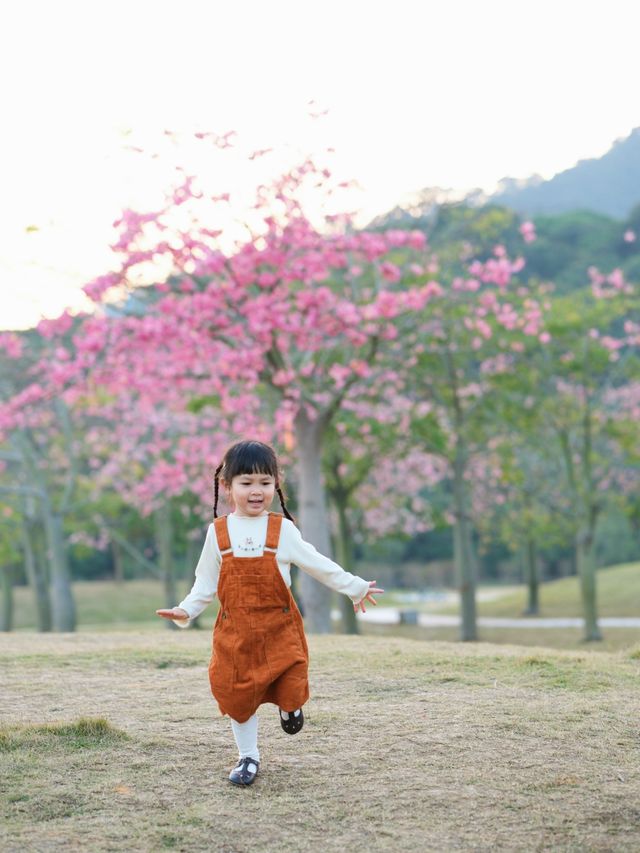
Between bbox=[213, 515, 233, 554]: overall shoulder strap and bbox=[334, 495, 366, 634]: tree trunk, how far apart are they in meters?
15.4

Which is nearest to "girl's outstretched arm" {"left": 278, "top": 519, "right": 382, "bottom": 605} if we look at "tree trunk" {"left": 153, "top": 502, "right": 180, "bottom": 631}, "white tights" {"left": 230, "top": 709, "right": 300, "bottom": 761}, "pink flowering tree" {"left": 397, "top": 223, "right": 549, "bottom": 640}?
"white tights" {"left": 230, "top": 709, "right": 300, "bottom": 761}

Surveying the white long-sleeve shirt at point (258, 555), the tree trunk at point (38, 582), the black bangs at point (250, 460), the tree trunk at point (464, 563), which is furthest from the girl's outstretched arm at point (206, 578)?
the tree trunk at point (38, 582)

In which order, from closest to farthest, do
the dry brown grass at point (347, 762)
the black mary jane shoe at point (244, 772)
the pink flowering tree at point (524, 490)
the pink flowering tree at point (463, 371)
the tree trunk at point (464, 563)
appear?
the dry brown grass at point (347, 762)
the black mary jane shoe at point (244, 772)
the pink flowering tree at point (463, 371)
the tree trunk at point (464, 563)
the pink flowering tree at point (524, 490)

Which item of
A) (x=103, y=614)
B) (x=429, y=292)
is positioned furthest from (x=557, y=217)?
(x=429, y=292)

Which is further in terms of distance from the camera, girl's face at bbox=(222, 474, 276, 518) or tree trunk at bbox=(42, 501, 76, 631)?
tree trunk at bbox=(42, 501, 76, 631)

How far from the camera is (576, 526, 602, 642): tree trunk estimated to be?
18000 millimetres

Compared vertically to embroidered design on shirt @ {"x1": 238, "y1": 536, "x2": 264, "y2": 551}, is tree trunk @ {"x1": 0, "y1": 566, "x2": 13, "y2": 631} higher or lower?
lower

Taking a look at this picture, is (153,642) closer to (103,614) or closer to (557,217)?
(103,614)

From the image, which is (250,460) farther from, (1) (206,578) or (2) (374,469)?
(2) (374,469)

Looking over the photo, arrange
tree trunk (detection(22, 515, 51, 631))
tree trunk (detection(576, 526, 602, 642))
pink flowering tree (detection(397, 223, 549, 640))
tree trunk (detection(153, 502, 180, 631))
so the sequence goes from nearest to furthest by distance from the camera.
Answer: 1. pink flowering tree (detection(397, 223, 549, 640))
2. tree trunk (detection(576, 526, 602, 642))
3. tree trunk (detection(153, 502, 180, 631))
4. tree trunk (detection(22, 515, 51, 631))

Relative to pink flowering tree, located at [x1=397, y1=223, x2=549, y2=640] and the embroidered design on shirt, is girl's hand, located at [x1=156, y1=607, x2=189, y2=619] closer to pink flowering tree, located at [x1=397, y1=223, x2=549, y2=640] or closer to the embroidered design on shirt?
the embroidered design on shirt

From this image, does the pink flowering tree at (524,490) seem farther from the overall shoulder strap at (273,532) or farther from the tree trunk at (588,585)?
the overall shoulder strap at (273,532)

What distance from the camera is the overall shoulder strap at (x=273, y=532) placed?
13.7 feet

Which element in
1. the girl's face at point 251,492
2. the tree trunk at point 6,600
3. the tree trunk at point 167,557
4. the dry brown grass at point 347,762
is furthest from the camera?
the tree trunk at point 6,600
